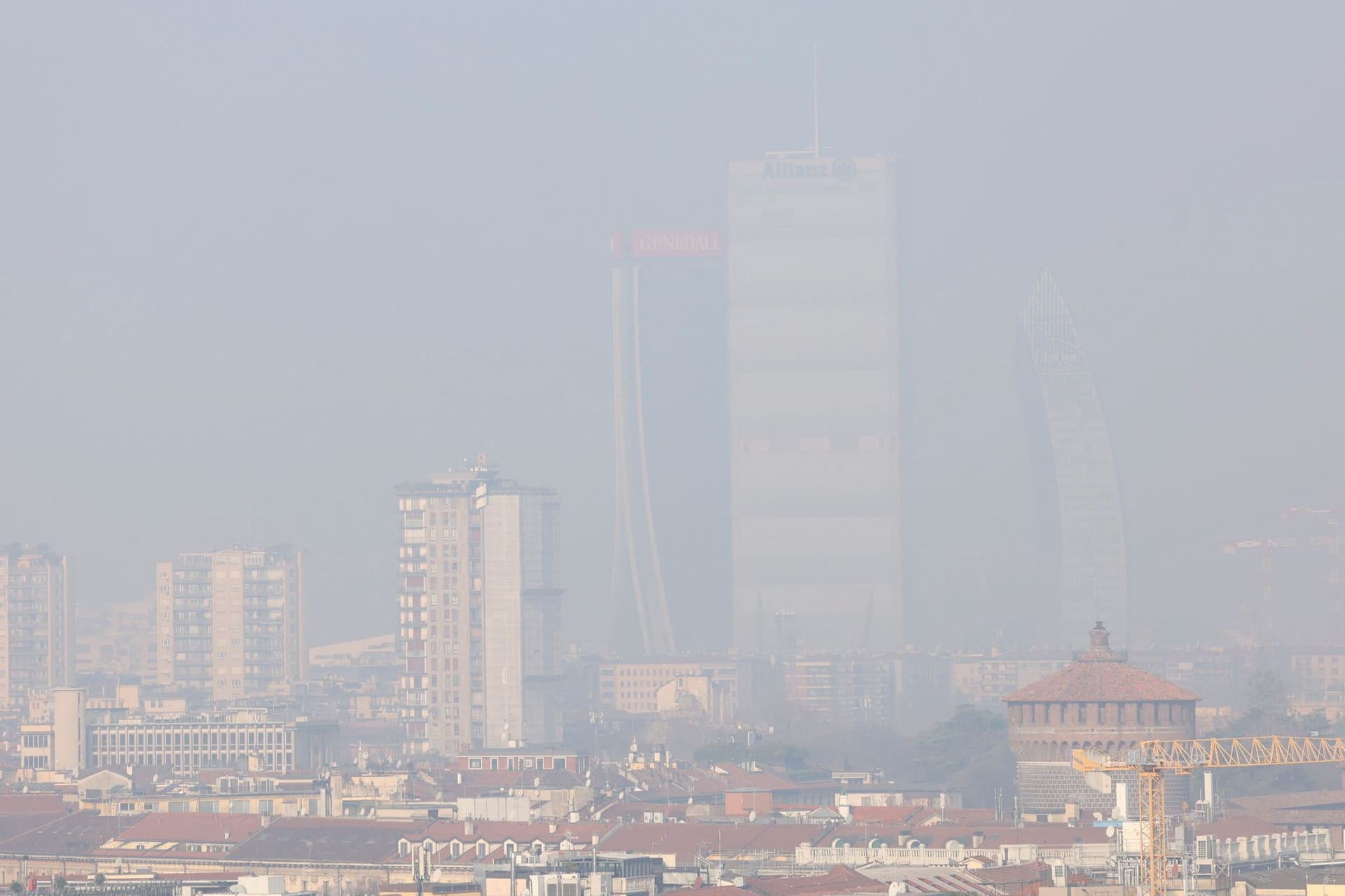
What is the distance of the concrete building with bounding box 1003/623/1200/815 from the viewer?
116000 mm

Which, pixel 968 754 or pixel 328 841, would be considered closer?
pixel 328 841

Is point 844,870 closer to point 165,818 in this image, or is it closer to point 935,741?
point 165,818

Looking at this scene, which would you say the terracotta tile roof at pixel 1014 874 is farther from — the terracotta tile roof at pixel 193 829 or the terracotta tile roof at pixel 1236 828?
the terracotta tile roof at pixel 193 829

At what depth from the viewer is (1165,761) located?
81.1m

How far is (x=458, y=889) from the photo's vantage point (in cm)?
7425

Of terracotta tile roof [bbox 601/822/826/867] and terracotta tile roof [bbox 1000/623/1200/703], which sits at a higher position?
terracotta tile roof [bbox 1000/623/1200/703]

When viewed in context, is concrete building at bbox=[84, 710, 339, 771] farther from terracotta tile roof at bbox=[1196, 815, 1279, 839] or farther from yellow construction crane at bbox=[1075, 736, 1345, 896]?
terracotta tile roof at bbox=[1196, 815, 1279, 839]

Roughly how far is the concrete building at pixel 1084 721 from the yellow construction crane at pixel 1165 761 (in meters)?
1.03

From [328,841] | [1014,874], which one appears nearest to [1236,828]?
[1014,874]

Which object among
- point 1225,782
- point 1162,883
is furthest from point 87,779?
point 1162,883

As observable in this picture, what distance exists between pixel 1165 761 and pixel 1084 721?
36040mm

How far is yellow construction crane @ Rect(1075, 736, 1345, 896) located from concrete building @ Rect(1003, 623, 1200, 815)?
40.4 inches

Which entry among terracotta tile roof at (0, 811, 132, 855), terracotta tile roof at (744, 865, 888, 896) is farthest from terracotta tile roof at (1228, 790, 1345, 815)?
terracotta tile roof at (744, 865, 888, 896)

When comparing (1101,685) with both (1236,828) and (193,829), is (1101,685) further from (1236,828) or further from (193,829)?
(193,829)
